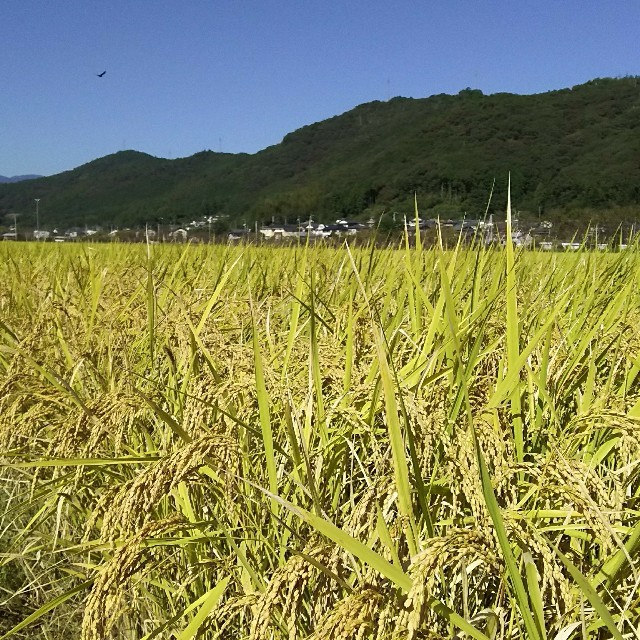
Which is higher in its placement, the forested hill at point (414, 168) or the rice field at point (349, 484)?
the forested hill at point (414, 168)

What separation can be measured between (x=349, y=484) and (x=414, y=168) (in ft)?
163

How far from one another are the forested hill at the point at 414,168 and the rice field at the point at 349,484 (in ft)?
11.1

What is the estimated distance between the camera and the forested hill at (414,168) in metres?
29.5

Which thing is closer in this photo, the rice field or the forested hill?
the rice field

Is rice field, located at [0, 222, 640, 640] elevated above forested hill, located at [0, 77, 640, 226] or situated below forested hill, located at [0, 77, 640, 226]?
below

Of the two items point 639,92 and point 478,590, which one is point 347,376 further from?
point 639,92

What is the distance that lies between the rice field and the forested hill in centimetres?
337

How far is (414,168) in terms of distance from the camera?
4891cm

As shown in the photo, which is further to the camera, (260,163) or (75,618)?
(260,163)

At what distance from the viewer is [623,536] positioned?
3.32 ft

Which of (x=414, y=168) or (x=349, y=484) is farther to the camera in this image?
(x=414, y=168)

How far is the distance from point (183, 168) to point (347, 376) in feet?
415

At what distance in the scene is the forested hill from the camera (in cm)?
2955

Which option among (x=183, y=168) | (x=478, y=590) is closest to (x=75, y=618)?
(x=478, y=590)
